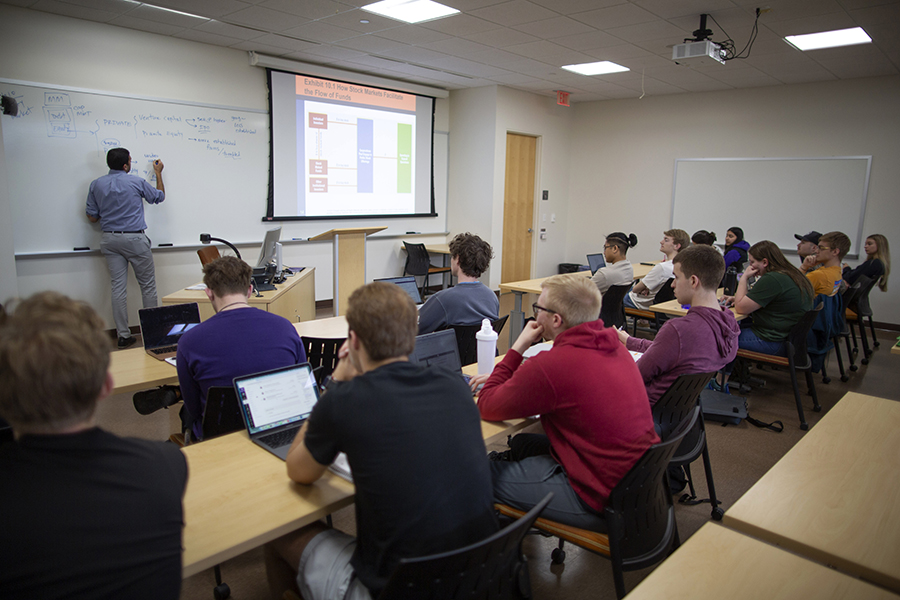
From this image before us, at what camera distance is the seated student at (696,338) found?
2211mm

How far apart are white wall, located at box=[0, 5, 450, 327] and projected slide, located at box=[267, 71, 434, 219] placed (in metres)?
0.48

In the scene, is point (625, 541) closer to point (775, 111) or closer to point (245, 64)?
point (245, 64)

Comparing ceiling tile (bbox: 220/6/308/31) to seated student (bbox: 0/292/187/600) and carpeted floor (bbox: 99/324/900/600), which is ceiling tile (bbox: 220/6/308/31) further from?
seated student (bbox: 0/292/187/600)

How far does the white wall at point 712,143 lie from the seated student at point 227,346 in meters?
7.22

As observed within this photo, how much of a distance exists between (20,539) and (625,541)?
1.49 meters

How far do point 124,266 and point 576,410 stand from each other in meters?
4.84

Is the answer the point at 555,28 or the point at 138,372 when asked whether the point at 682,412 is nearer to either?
the point at 138,372

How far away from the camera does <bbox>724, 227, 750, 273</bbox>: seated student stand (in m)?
6.24

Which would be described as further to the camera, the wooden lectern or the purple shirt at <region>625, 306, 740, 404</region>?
the wooden lectern

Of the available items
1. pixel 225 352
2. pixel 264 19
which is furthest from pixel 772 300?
pixel 264 19

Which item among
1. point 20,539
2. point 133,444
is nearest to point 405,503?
point 133,444

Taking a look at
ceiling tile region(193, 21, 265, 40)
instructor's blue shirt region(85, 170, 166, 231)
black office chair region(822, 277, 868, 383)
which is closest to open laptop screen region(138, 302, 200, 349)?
instructor's blue shirt region(85, 170, 166, 231)

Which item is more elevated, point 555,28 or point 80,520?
point 555,28

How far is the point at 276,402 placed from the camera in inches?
71.1
